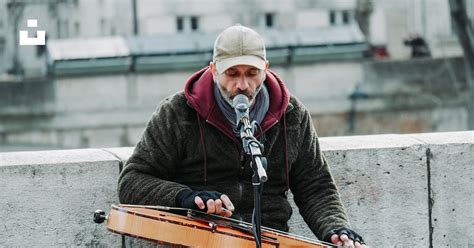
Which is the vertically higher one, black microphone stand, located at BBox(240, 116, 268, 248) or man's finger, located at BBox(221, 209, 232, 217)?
black microphone stand, located at BBox(240, 116, 268, 248)

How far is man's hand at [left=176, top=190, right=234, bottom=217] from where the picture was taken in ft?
16.1

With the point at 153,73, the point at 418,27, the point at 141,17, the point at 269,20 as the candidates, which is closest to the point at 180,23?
the point at 141,17

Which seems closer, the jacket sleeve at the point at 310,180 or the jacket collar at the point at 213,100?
the jacket collar at the point at 213,100

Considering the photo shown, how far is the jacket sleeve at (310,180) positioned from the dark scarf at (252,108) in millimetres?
261

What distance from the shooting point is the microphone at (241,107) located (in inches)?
188

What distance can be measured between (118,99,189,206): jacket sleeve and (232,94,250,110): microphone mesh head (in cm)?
43

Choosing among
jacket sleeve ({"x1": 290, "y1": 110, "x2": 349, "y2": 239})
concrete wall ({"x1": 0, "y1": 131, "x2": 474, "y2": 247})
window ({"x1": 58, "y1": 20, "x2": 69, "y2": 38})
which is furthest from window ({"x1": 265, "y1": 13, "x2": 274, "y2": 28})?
jacket sleeve ({"x1": 290, "y1": 110, "x2": 349, "y2": 239})

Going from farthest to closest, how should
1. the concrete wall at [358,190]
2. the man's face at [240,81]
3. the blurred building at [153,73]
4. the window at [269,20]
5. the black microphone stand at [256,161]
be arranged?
1. the window at [269,20]
2. the blurred building at [153,73]
3. the concrete wall at [358,190]
4. the man's face at [240,81]
5. the black microphone stand at [256,161]

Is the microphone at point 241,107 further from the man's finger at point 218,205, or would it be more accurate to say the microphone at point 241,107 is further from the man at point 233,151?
the man's finger at point 218,205

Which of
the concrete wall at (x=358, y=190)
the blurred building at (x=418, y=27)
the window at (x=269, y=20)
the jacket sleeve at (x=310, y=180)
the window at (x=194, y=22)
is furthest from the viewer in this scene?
the blurred building at (x=418, y=27)

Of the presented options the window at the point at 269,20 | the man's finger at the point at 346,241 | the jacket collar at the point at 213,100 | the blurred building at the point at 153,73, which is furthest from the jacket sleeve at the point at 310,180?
the window at the point at 269,20

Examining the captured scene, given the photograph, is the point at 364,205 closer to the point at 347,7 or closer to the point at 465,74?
the point at 465,74

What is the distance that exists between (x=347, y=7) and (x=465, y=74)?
6128mm

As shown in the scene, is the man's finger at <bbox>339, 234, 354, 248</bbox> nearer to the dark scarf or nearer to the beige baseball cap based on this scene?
the dark scarf
